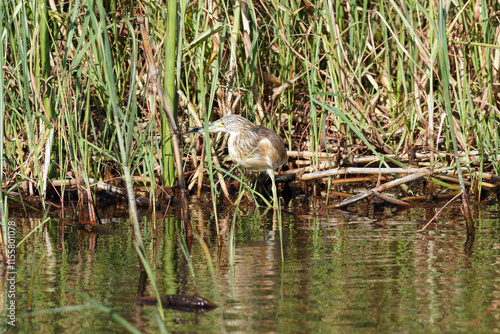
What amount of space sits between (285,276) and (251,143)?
2.28m

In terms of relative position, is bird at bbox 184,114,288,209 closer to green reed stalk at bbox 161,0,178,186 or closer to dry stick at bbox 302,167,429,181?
dry stick at bbox 302,167,429,181

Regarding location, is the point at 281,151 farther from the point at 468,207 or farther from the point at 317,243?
the point at 468,207

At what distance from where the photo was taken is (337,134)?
620 centimetres

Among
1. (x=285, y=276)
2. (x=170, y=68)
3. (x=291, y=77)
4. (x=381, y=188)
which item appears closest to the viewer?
(x=285, y=276)

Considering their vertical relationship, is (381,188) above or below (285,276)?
above

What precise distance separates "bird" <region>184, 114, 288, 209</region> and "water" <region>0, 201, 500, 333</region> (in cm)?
58

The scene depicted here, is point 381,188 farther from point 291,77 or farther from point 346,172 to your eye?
point 291,77

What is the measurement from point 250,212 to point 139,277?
2106 mm

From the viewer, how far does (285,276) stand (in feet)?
11.4

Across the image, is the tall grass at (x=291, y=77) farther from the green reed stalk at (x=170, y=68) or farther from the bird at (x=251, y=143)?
the bird at (x=251, y=143)

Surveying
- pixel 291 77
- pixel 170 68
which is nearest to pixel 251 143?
pixel 291 77

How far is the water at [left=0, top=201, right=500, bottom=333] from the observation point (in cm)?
279

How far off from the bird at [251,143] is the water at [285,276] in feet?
1.89

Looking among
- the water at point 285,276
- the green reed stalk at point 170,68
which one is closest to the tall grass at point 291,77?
the green reed stalk at point 170,68
